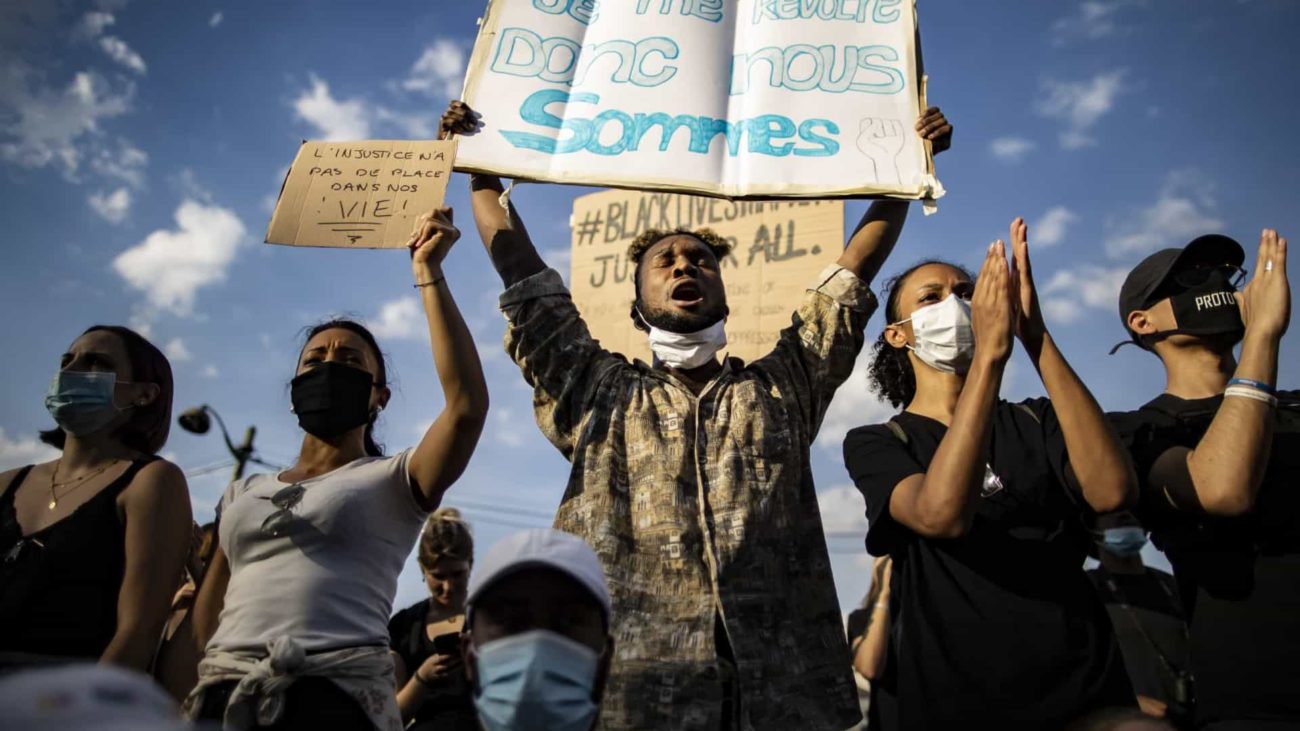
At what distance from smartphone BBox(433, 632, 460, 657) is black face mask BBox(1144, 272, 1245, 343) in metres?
2.49

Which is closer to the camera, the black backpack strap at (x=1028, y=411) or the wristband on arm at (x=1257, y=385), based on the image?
the wristband on arm at (x=1257, y=385)

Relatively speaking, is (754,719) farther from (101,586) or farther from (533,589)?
(101,586)

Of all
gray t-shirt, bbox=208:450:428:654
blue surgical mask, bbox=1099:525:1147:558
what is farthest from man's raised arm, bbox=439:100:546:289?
blue surgical mask, bbox=1099:525:1147:558

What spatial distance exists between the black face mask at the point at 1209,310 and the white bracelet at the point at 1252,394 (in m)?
0.35

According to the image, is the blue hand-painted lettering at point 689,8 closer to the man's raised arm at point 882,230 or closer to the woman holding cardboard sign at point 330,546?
the man's raised arm at point 882,230

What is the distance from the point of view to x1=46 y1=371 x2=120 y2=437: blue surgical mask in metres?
3.03

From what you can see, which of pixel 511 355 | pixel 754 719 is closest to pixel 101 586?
pixel 511 355

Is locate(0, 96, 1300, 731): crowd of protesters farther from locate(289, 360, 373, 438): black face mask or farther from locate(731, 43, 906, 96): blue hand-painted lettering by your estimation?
locate(731, 43, 906, 96): blue hand-painted lettering

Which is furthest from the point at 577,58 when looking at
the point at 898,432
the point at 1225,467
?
the point at 1225,467

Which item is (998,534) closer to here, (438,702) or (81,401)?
(438,702)

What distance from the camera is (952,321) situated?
2.90 meters

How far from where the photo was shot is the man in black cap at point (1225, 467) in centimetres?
229

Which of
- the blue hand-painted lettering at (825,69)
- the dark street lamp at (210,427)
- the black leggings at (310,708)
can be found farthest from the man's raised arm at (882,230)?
the dark street lamp at (210,427)

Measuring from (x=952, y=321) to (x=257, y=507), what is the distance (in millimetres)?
2067
